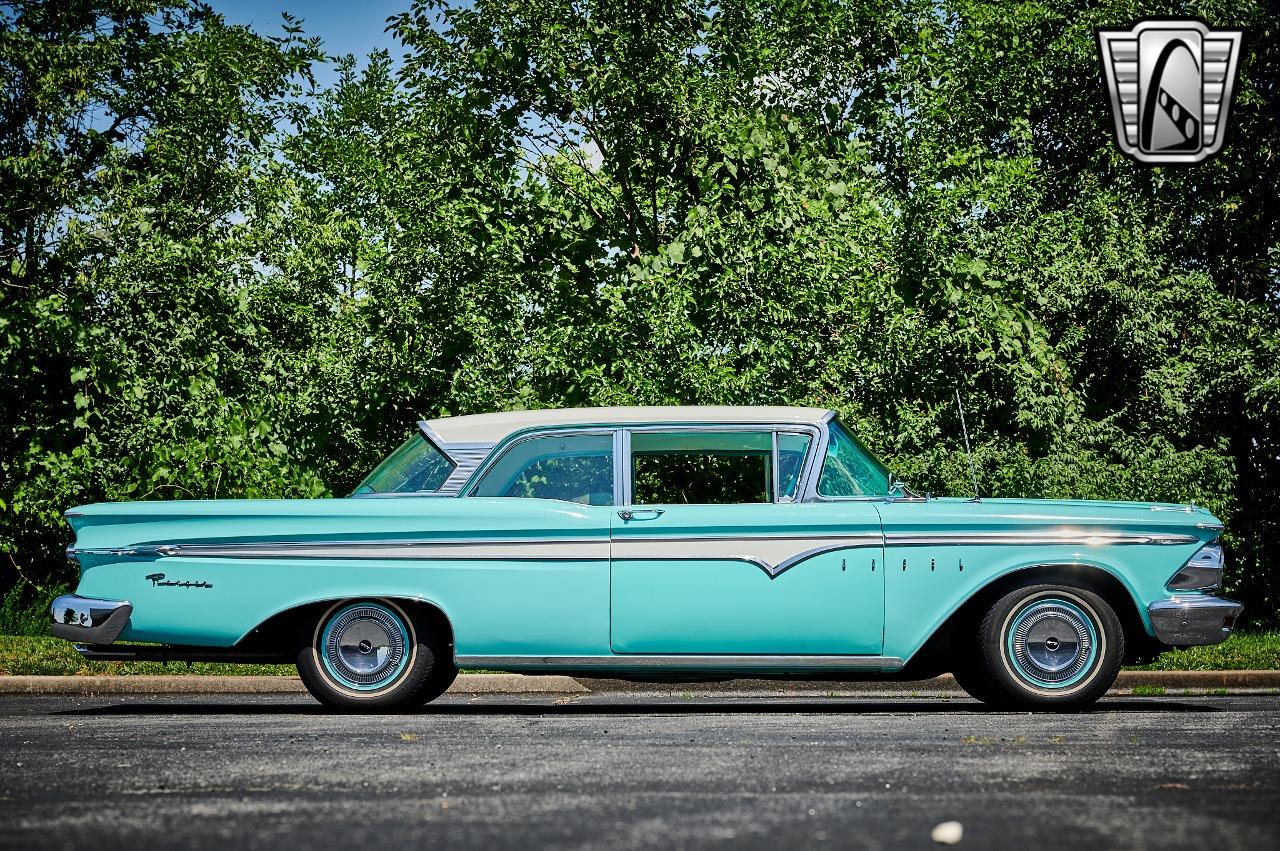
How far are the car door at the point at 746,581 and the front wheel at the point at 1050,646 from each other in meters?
0.68

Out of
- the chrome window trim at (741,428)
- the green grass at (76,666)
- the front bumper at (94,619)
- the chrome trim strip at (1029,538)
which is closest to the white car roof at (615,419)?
the chrome window trim at (741,428)

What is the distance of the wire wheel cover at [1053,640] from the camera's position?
7.91 m

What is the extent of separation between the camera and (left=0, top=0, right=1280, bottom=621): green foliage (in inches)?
534

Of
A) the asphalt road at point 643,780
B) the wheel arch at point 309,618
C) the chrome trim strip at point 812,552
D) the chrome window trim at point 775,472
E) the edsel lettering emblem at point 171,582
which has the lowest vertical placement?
the asphalt road at point 643,780

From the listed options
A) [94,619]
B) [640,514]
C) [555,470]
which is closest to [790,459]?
[640,514]

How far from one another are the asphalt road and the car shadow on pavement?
0.34 m

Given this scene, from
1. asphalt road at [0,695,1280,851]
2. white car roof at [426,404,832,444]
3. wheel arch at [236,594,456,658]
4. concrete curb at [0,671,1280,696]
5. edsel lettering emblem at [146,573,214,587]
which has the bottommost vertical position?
concrete curb at [0,671,1280,696]

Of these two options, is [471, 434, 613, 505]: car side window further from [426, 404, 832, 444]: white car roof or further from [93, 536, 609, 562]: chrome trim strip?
[93, 536, 609, 562]: chrome trim strip

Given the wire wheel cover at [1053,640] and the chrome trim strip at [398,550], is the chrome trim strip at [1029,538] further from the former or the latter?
the chrome trim strip at [398,550]

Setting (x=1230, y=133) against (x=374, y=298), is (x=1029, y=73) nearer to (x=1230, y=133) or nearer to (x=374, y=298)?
(x=1230, y=133)

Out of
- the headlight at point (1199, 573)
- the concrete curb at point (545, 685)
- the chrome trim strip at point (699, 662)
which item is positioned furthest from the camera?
the concrete curb at point (545, 685)

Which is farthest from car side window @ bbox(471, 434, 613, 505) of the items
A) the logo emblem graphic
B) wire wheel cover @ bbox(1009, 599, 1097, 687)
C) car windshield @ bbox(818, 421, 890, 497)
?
the logo emblem graphic

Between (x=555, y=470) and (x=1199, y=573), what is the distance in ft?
11.8

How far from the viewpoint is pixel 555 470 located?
8156 mm
